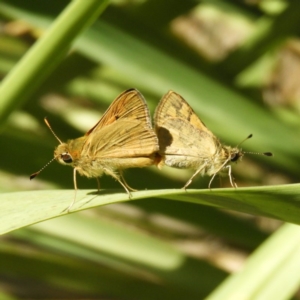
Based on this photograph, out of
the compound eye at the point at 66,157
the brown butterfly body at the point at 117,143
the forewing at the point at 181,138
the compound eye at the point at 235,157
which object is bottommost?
the compound eye at the point at 66,157

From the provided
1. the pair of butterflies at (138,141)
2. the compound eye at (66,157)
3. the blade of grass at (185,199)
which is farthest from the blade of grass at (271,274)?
the compound eye at (66,157)

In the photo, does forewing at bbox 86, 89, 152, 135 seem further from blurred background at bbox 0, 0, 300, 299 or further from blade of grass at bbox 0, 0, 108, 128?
blade of grass at bbox 0, 0, 108, 128

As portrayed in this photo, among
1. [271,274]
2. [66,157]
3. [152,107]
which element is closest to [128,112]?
[66,157]

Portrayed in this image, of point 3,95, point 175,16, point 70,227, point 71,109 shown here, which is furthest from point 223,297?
point 71,109

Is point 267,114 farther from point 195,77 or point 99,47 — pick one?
point 99,47

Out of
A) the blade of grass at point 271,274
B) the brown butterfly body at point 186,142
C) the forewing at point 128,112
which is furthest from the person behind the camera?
the brown butterfly body at point 186,142

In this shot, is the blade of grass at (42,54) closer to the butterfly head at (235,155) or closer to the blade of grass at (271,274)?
the blade of grass at (271,274)

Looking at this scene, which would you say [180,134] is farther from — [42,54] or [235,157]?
[42,54]
